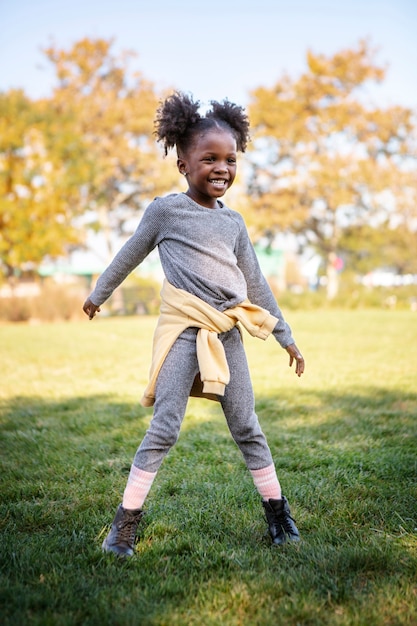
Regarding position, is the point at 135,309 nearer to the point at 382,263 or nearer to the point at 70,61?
the point at 70,61

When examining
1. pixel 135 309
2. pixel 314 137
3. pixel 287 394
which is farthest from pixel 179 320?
pixel 314 137

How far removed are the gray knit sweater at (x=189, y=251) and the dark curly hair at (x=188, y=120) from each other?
26 cm

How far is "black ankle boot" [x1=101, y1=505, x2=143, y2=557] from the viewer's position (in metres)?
2.49

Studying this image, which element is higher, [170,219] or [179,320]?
[170,219]

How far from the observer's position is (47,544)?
8.47ft

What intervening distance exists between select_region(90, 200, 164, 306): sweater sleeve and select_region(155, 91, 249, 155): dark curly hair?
31 centimetres

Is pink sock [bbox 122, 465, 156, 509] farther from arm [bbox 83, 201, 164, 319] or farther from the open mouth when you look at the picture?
the open mouth

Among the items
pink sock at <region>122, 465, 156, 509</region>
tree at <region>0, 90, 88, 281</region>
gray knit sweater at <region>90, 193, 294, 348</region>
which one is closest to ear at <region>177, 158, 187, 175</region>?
gray knit sweater at <region>90, 193, 294, 348</region>

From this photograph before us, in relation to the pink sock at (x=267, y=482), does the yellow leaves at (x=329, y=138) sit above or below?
above

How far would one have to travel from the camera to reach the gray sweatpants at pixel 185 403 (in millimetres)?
2535

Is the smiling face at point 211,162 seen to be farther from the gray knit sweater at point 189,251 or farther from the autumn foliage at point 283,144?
the autumn foliage at point 283,144

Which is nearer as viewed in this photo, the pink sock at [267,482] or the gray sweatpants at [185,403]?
the gray sweatpants at [185,403]

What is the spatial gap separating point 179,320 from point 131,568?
1.01m

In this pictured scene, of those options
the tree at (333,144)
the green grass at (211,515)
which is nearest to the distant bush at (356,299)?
the tree at (333,144)
